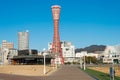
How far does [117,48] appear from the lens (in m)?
21.5

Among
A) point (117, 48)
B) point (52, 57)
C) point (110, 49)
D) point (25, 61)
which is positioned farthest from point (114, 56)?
point (25, 61)

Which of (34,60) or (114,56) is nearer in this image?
(114,56)

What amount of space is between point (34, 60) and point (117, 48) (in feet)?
570

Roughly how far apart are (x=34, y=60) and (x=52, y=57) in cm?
1341

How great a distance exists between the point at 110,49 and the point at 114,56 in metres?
1.59

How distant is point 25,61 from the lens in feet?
644

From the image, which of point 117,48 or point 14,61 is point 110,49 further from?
point 14,61

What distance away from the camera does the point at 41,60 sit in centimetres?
19312

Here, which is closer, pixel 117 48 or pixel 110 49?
pixel 117 48

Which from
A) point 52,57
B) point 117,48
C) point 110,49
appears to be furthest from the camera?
point 52,57

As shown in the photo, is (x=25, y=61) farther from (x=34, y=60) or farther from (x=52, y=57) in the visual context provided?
(x=52, y=57)

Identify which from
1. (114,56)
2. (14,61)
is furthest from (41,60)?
(114,56)

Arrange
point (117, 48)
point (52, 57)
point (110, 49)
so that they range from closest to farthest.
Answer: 1. point (117, 48)
2. point (110, 49)
3. point (52, 57)

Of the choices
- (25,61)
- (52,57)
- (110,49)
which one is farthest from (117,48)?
(25,61)
